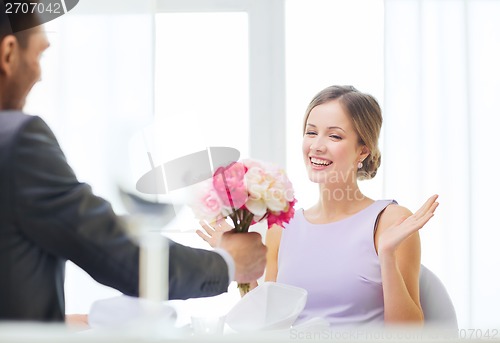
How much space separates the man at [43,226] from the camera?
70 centimetres

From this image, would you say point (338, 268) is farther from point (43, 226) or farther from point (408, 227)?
point (43, 226)

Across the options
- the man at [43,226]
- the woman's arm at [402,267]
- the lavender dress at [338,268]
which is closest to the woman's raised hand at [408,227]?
the woman's arm at [402,267]

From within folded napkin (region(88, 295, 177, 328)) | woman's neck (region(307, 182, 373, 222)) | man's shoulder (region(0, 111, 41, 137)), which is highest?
man's shoulder (region(0, 111, 41, 137))

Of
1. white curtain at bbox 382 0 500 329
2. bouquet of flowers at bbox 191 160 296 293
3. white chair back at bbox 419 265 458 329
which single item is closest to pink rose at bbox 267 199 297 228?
bouquet of flowers at bbox 191 160 296 293

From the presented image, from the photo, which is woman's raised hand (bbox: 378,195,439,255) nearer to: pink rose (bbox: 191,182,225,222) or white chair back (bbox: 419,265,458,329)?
white chair back (bbox: 419,265,458,329)

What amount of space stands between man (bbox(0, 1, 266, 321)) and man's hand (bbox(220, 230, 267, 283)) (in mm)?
71

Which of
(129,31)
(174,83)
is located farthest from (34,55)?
(174,83)

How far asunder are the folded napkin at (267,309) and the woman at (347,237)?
0.67ft

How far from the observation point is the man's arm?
695mm

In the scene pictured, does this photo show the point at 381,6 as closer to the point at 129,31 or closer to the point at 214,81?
the point at 214,81

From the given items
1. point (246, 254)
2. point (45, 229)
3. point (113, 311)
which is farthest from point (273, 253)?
point (45, 229)

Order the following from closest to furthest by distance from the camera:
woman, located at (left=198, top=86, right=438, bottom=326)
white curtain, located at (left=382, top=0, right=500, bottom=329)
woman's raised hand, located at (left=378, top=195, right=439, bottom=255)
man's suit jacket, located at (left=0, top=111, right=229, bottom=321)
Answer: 1. man's suit jacket, located at (left=0, top=111, right=229, bottom=321)
2. woman's raised hand, located at (left=378, top=195, right=439, bottom=255)
3. woman, located at (left=198, top=86, right=438, bottom=326)
4. white curtain, located at (left=382, top=0, right=500, bottom=329)

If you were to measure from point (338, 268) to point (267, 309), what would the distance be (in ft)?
1.24

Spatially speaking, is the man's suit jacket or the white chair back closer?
the man's suit jacket
